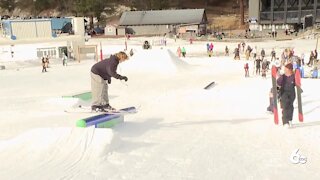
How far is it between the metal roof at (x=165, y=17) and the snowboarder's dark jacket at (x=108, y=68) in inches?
2227

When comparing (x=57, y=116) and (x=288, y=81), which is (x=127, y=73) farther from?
(x=288, y=81)

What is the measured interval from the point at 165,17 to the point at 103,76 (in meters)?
60.7

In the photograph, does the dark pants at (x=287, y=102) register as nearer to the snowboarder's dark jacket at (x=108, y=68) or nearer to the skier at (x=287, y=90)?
the skier at (x=287, y=90)

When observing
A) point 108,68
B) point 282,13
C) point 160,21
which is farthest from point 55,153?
point 160,21

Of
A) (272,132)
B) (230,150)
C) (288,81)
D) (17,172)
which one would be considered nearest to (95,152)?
(17,172)

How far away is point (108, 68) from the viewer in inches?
357

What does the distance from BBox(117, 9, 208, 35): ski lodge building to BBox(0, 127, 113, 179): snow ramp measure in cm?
5750

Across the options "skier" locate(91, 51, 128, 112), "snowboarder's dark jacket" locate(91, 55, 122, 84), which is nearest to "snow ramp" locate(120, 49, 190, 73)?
"skier" locate(91, 51, 128, 112)

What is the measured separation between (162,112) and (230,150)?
457 cm

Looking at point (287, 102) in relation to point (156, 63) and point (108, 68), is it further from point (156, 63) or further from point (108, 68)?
point (156, 63)

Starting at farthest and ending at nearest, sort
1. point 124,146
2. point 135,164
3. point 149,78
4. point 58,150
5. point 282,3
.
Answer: point 282,3
point 149,78
point 124,146
point 58,150
point 135,164

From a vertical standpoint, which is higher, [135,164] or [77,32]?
[77,32]

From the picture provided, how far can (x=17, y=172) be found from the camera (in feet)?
20.7

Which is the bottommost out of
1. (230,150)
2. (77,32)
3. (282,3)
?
(230,150)
